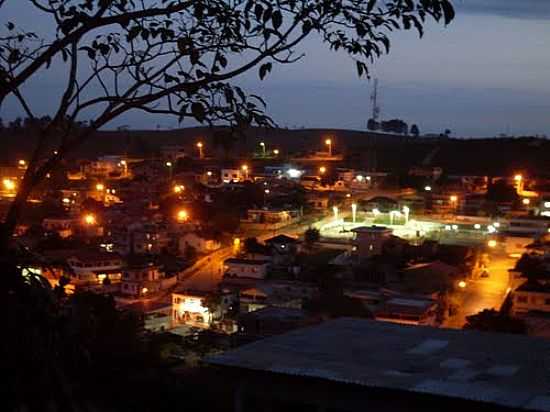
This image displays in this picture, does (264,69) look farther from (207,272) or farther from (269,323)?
(207,272)

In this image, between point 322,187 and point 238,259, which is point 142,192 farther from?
point 238,259

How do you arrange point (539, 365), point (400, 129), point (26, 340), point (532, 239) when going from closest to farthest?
point (26, 340)
point (539, 365)
point (532, 239)
point (400, 129)

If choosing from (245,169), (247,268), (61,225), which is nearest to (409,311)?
(247,268)

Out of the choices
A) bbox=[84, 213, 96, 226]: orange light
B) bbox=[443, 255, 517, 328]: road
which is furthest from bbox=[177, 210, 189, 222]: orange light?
bbox=[443, 255, 517, 328]: road

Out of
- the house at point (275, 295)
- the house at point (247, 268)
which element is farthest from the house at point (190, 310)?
the house at point (247, 268)

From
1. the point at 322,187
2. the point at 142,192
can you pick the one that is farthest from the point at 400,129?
the point at 142,192

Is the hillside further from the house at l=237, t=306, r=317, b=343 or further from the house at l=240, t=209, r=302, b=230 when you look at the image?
the house at l=237, t=306, r=317, b=343
